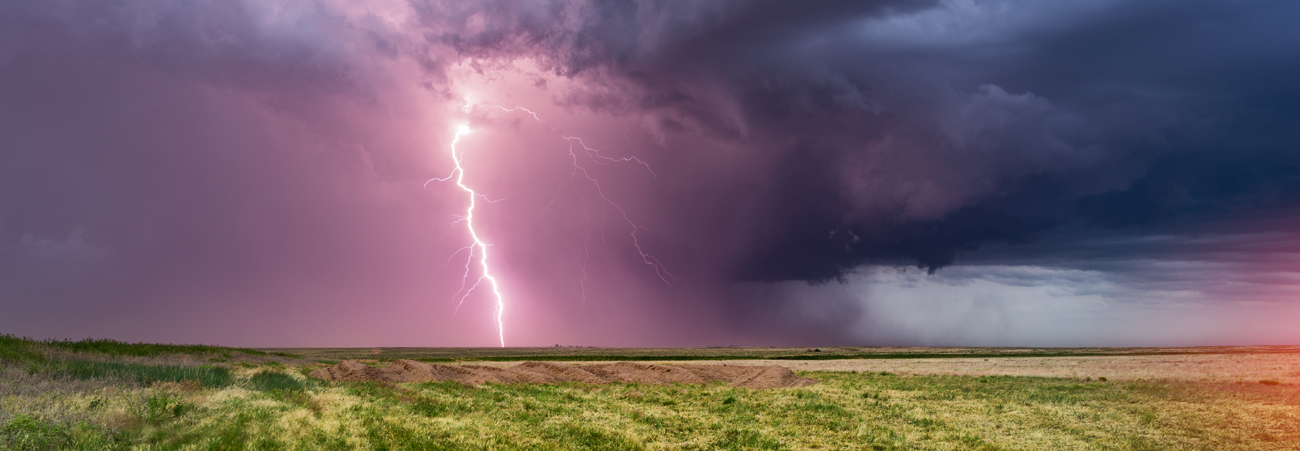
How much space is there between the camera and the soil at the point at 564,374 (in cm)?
3866

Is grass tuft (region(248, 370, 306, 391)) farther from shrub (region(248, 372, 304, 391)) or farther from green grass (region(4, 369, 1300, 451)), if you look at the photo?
green grass (region(4, 369, 1300, 451))

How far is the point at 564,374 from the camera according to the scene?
44938mm

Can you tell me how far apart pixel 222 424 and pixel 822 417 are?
760 inches

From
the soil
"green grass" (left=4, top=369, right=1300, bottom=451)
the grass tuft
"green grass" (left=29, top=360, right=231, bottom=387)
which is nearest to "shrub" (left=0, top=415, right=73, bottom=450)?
"green grass" (left=4, top=369, right=1300, bottom=451)

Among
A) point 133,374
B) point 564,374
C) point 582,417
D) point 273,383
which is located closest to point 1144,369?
point 564,374

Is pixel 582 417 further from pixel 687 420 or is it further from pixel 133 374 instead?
pixel 133 374

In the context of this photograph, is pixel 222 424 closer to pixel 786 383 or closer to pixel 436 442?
pixel 436 442

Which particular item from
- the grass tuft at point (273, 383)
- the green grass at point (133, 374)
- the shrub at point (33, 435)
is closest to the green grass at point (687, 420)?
the shrub at point (33, 435)

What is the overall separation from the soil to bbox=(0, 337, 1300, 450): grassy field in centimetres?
764

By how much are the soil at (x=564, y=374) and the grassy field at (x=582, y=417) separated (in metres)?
7.64

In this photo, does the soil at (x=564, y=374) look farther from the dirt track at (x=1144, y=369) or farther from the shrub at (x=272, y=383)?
the dirt track at (x=1144, y=369)

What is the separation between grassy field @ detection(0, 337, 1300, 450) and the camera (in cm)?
1389

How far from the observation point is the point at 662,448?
55.4 ft

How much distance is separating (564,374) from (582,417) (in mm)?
23372
